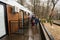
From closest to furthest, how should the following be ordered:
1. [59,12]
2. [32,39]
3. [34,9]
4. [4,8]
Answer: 1. [32,39]
2. [4,8]
3. [34,9]
4. [59,12]

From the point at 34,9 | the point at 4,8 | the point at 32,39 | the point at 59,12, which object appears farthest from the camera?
the point at 59,12

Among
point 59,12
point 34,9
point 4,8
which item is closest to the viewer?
point 4,8

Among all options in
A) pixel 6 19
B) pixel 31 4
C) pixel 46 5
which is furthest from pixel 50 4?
pixel 6 19

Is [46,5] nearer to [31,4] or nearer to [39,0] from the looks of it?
[39,0]

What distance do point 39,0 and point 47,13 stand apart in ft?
12.1

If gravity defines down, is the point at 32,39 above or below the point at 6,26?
below

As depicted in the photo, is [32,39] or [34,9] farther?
[34,9]

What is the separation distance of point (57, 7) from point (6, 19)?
1028 inches

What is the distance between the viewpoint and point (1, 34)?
8055 millimetres

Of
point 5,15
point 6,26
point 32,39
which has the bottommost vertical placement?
point 32,39

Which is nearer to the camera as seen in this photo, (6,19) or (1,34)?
(1,34)

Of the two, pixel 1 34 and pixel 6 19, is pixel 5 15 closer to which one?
pixel 6 19

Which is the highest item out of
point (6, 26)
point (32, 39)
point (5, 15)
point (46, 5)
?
point (46, 5)

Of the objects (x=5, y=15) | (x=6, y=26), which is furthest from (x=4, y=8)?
(x=6, y=26)
